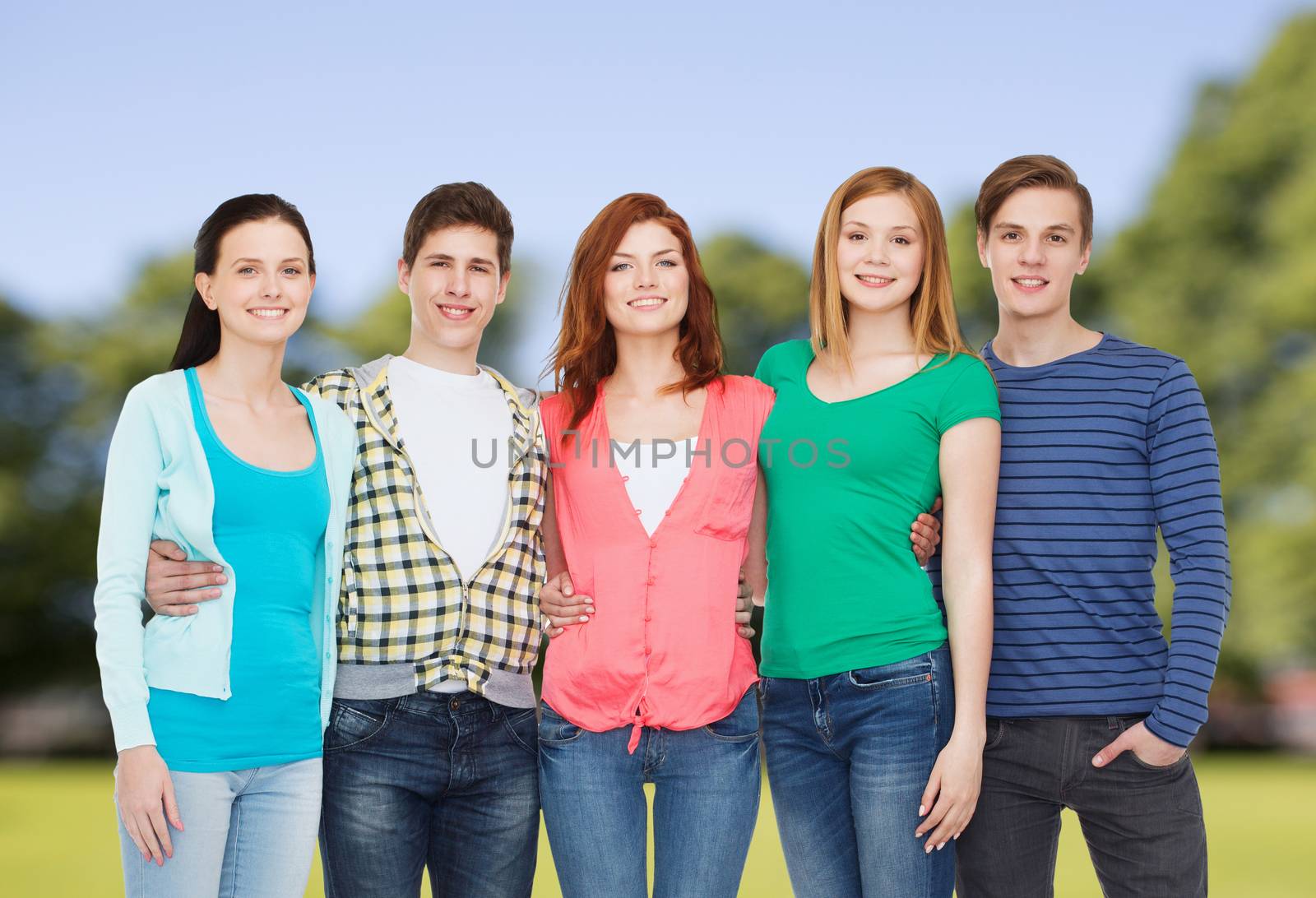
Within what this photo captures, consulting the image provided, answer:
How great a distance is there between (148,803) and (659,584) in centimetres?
152

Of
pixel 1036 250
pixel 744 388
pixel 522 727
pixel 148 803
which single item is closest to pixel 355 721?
pixel 522 727

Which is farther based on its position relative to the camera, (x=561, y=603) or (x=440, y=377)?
(x=440, y=377)

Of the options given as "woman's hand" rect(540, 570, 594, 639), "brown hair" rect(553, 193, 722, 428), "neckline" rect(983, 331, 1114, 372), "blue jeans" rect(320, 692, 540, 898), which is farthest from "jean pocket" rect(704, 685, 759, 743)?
"neckline" rect(983, 331, 1114, 372)

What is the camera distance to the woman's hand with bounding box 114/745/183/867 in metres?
3.26

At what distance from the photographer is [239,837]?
135 inches

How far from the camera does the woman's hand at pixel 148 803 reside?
3264mm

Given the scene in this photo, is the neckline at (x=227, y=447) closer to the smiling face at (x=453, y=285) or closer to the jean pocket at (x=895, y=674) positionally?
the smiling face at (x=453, y=285)

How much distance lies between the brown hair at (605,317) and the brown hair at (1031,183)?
105cm

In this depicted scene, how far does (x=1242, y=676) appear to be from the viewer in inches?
1156

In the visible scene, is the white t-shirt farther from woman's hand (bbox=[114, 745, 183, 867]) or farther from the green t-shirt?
woman's hand (bbox=[114, 745, 183, 867])

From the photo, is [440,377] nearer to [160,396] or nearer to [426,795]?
[160,396]

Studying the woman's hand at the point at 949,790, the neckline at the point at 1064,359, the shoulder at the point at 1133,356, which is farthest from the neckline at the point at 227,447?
Answer: the shoulder at the point at 1133,356

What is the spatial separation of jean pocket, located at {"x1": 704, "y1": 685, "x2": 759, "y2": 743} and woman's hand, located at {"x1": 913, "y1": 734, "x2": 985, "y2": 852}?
538 mm

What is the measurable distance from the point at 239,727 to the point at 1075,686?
98.0 inches
